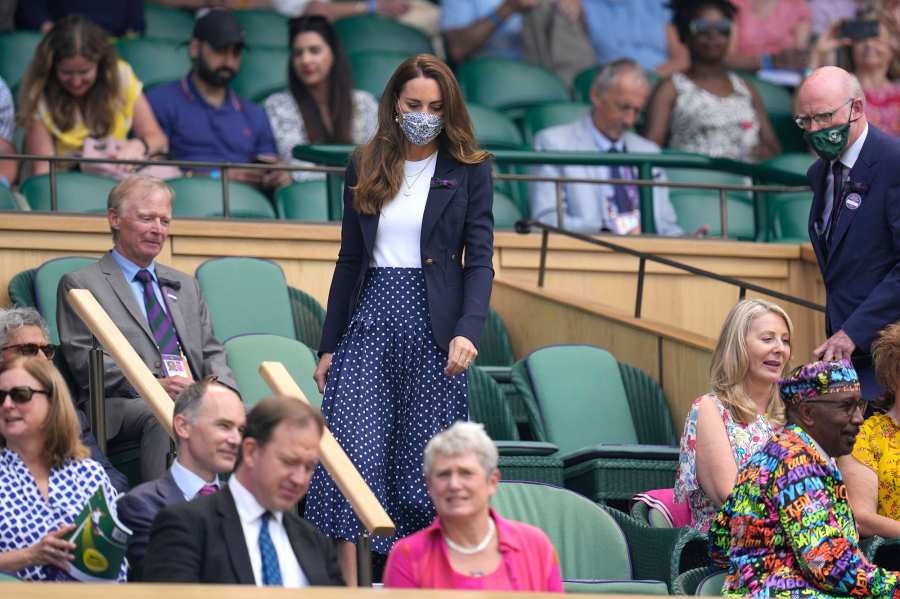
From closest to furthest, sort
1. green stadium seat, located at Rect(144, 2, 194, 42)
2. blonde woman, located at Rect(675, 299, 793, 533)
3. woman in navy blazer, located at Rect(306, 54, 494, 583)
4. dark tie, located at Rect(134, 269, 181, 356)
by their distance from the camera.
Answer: woman in navy blazer, located at Rect(306, 54, 494, 583) < blonde woman, located at Rect(675, 299, 793, 533) < dark tie, located at Rect(134, 269, 181, 356) < green stadium seat, located at Rect(144, 2, 194, 42)

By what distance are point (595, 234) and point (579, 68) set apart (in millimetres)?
2543

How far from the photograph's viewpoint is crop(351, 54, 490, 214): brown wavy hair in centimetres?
573

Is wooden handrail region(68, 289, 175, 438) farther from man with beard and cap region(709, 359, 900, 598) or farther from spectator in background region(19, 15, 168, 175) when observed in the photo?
spectator in background region(19, 15, 168, 175)

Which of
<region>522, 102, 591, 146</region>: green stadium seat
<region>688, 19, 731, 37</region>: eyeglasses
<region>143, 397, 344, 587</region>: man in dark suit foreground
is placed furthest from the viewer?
<region>688, 19, 731, 37</region>: eyeglasses

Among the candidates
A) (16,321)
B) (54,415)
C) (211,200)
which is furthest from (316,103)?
(54,415)

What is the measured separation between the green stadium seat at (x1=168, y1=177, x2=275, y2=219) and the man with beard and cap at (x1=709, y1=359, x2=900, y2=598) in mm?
4210

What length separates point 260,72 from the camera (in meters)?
10.6

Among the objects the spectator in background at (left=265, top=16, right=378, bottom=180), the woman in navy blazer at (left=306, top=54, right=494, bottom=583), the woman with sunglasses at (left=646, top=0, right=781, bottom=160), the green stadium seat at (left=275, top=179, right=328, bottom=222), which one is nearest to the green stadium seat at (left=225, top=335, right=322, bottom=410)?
the woman in navy blazer at (left=306, top=54, right=494, bottom=583)

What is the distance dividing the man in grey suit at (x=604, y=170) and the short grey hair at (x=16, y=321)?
3.44m

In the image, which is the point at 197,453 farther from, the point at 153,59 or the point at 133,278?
the point at 153,59

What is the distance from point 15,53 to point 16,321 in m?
3.76

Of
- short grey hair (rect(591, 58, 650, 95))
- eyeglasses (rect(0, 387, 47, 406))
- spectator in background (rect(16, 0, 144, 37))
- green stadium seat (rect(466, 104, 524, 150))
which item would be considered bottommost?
eyeglasses (rect(0, 387, 47, 406))

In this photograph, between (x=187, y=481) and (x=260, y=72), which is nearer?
(x=187, y=481)

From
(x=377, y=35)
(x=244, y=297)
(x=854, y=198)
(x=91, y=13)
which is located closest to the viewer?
(x=854, y=198)
